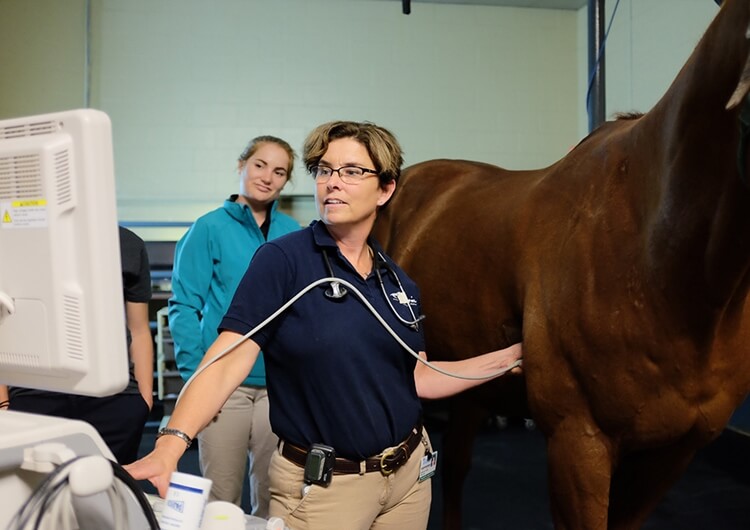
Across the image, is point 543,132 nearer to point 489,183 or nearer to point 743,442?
point 743,442

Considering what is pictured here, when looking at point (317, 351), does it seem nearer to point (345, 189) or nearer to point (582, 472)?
point (345, 189)

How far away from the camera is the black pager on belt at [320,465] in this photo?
130 cm

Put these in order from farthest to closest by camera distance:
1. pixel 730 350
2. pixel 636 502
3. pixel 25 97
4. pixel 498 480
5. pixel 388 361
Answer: pixel 25 97 → pixel 498 480 → pixel 636 502 → pixel 730 350 → pixel 388 361

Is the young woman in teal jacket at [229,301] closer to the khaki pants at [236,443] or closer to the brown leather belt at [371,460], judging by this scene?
the khaki pants at [236,443]

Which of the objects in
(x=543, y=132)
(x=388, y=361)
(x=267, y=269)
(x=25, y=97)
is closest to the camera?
(x=267, y=269)

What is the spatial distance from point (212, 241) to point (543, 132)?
4.56m

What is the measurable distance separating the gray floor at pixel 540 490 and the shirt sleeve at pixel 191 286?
1.01 metres

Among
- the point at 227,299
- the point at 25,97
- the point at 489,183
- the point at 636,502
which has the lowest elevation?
the point at 636,502

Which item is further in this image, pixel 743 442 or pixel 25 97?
pixel 25 97

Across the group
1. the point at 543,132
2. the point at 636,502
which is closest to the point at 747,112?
the point at 636,502

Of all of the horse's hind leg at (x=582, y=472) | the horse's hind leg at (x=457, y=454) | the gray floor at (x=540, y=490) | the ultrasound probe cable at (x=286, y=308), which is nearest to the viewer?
the ultrasound probe cable at (x=286, y=308)

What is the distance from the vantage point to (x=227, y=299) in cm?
244

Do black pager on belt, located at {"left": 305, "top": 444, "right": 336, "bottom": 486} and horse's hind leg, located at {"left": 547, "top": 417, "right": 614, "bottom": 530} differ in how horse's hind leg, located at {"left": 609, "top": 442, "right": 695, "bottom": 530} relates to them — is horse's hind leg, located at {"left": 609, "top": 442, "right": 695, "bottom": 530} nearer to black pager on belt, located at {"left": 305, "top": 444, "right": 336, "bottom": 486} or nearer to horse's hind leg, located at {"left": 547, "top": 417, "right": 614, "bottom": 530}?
horse's hind leg, located at {"left": 547, "top": 417, "right": 614, "bottom": 530}

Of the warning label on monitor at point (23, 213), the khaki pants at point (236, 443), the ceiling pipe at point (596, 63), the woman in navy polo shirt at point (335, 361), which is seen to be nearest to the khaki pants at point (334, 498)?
the woman in navy polo shirt at point (335, 361)
